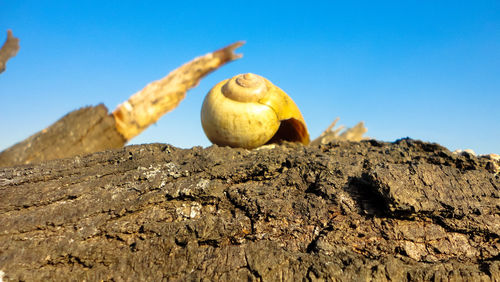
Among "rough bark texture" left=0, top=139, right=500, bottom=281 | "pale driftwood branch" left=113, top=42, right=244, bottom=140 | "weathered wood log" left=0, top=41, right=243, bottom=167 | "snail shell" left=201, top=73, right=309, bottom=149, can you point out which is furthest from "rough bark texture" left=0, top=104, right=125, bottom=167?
"rough bark texture" left=0, top=139, right=500, bottom=281

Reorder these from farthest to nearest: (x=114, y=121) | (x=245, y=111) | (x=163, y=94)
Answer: (x=163, y=94) → (x=114, y=121) → (x=245, y=111)

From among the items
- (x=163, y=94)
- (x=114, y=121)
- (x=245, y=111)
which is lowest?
(x=245, y=111)

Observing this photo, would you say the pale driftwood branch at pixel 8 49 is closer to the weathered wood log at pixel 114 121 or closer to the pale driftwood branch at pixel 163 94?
the weathered wood log at pixel 114 121

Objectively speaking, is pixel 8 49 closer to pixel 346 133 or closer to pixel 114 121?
pixel 114 121

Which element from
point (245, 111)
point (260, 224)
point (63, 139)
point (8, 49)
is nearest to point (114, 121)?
point (63, 139)

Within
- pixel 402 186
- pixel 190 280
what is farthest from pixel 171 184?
pixel 402 186

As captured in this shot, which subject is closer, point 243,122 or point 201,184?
point 201,184

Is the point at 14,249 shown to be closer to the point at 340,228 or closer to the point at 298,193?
the point at 298,193
